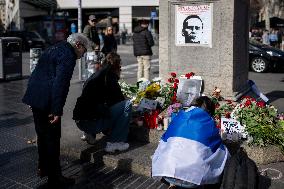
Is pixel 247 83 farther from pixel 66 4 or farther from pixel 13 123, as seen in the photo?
pixel 66 4

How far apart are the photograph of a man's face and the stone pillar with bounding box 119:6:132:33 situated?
1438 inches

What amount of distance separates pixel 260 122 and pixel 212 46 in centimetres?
190

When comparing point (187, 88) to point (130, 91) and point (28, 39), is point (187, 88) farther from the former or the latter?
point (28, 39)

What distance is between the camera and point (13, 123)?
7410 mm

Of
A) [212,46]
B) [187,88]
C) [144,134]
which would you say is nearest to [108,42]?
[212,46]

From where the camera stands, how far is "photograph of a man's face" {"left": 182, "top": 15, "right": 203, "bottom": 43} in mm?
6926

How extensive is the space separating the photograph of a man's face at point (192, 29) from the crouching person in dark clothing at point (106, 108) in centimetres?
194

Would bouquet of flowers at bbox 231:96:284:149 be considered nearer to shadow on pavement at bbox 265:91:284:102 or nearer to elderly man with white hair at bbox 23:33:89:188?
elderly man with white hair at bbox 23:33:89:188

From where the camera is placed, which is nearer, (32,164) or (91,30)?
(32,164)

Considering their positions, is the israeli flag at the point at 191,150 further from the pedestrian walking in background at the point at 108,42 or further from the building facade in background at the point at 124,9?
the building facade in background at the point at 124,9

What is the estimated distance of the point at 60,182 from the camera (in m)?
4.67

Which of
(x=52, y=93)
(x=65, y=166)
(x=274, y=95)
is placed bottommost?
(x=65, y=166)

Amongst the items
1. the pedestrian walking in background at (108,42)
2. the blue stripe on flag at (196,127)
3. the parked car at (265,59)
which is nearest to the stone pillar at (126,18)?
the parked car at (265,59)

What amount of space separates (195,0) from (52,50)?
10.5 feet
